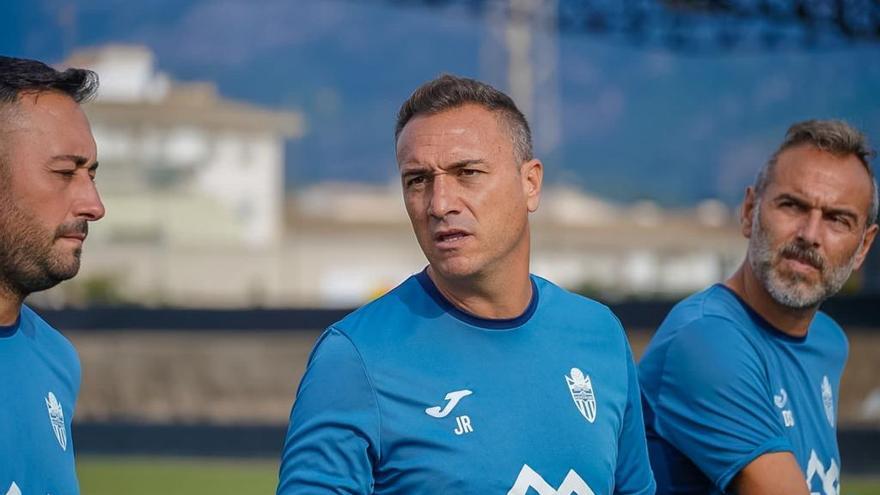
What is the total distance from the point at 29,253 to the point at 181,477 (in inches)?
428

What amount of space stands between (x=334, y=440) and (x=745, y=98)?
132m

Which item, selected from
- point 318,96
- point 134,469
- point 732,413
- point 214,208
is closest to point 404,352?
point 732,413

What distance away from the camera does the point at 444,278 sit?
11.8 feet

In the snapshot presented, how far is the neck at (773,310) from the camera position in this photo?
4566 millimetres

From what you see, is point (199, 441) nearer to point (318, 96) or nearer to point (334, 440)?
point (334, 440)

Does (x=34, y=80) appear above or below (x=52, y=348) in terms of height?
above

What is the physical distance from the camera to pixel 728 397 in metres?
4.33

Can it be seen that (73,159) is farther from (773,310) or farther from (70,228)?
(773,310)

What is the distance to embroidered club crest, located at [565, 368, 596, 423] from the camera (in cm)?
363

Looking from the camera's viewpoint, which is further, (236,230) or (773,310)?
(236,230)

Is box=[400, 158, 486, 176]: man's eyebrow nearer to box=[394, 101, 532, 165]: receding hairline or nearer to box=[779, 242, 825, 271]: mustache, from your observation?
box=[394, 101, 532, 165]: receding hairline

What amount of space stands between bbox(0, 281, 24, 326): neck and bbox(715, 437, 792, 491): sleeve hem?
2202 mm

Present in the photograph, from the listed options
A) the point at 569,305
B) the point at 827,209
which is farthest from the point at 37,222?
the point at 827,209

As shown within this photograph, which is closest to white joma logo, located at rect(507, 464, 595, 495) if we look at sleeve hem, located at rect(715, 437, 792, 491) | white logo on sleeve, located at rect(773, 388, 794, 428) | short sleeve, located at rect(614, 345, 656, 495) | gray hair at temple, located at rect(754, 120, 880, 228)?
short sleeve, located at rect(614, 345, 656, 495)
